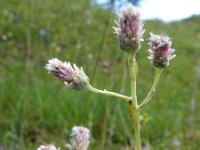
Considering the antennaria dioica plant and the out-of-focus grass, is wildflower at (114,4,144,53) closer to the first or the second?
the antennaria dioica plant

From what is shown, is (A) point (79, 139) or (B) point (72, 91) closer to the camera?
(A) point (79, 139)

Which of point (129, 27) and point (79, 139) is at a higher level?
point (129, 27)

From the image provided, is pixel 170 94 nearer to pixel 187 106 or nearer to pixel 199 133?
pixel 187 106

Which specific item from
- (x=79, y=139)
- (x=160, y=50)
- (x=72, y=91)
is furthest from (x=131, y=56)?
(x=72, y=91)

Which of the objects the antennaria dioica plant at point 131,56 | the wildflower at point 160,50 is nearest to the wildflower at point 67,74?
the antennaria dioica plant at point 131,56

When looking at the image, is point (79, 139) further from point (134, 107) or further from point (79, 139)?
point (134, 107)

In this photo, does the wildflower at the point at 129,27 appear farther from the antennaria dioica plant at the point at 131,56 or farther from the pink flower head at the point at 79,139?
the pink flower head at the point at 79,139

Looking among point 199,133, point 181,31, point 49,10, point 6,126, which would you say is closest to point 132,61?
point 6,126
